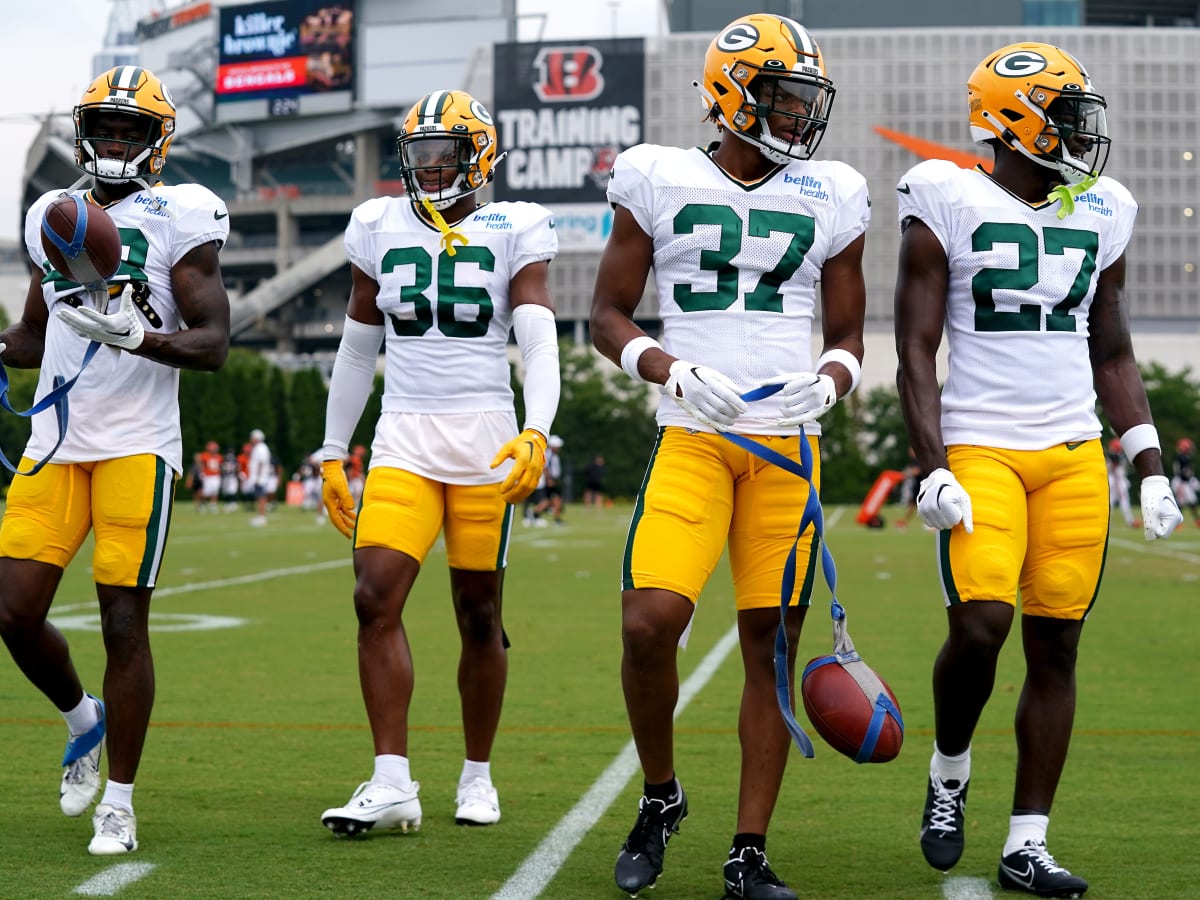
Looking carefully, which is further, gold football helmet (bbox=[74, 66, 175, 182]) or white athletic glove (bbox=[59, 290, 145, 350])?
gold football helmet (bbox=[74, 66, 175, 182])

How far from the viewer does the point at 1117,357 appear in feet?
16.3

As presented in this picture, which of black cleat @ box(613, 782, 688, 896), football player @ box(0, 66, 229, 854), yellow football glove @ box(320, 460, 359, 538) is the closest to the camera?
black cleat @ box(613, 782, 688, 896)

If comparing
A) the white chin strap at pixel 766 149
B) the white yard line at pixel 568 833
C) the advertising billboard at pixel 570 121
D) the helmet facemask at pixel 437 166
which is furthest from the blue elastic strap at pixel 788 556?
the advertising billboard at pixel 570 121

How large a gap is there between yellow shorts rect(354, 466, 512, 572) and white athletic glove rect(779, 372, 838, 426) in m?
1.28

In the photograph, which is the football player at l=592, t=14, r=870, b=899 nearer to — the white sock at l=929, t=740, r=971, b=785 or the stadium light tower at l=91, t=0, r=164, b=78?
the white sock at l=929, t=740, r=971, b=785

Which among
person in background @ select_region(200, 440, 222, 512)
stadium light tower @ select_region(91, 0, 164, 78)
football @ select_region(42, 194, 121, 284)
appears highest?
stadium light tower @ select_region(91, 0, 164, 78)

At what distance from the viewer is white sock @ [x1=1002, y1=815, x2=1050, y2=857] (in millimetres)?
4641

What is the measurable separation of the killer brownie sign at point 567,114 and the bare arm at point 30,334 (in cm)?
6304

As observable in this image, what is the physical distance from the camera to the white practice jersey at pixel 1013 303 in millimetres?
4750

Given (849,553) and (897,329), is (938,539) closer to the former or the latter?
(897,329)

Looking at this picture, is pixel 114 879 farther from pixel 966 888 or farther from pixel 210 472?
pixel 210 472

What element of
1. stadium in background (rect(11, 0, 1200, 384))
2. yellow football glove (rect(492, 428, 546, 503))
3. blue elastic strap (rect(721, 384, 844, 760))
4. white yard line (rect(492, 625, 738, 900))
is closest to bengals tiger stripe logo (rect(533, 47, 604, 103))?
stadium in background (rect(11, 0, 1200, 384))

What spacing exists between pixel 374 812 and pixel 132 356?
1492 millimetres

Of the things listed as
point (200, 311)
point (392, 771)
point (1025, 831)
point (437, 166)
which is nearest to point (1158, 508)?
point (1025, 831)
